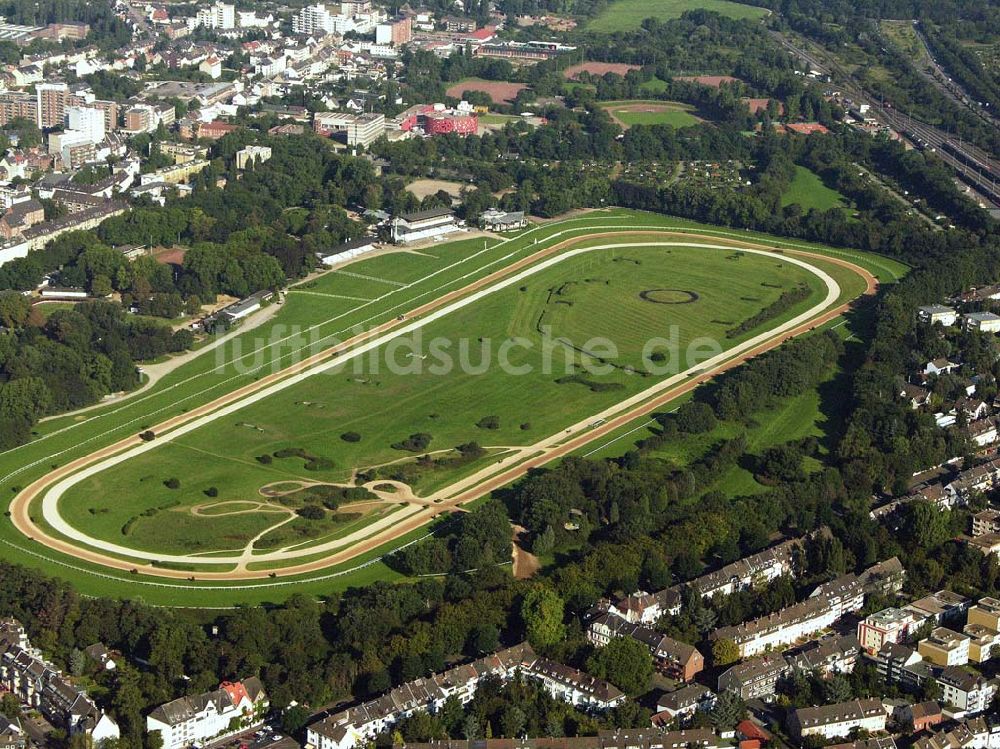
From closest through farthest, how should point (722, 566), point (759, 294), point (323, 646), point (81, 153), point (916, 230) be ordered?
point (323, 646), point (722, 566), point (759, 294), point (916, 230), point (81, 153)

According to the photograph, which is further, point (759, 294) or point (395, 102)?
point (395, 102)

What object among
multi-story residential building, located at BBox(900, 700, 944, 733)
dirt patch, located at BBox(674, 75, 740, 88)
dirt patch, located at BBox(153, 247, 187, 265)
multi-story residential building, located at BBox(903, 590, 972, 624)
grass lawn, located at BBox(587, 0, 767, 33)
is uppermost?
grass lawn, located at BBox(587, 0, 767, 33)

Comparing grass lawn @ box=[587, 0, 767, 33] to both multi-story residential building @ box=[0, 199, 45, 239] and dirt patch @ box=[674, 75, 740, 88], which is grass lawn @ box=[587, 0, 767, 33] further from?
multi-story residential building @ box=[0, 199, 45, 239]

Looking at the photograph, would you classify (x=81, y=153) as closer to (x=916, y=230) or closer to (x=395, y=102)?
(x=395, y=102)

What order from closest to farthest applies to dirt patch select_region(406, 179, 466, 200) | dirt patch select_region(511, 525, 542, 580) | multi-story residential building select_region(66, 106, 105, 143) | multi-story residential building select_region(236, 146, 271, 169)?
dirt patch select_region(511, 525, 542, 580) < dirt patch select_region(406, 179, 466, 200) < multi-story residential building select_region(236, 146, 271, 169) < multi-story residential building select_region(66, 106, 105, 143)

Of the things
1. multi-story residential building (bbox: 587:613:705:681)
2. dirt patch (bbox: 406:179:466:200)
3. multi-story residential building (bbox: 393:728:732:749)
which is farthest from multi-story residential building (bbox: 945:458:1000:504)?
dirt patch (bbox: 406:179:466:200)

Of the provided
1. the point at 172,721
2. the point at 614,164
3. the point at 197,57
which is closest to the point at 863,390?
the point at 172,721

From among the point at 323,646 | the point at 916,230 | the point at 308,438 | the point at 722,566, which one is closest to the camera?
the point at 323,646
